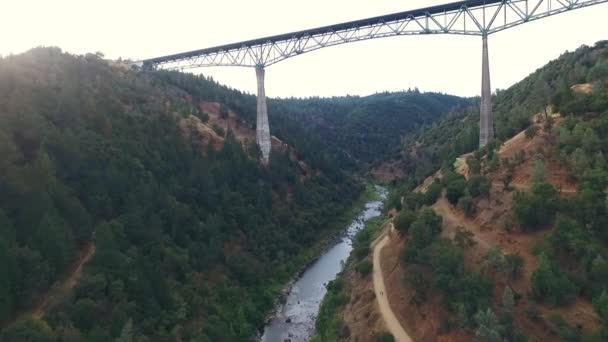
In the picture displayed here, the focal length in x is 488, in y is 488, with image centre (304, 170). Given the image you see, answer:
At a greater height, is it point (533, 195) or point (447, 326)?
point (533, 195)

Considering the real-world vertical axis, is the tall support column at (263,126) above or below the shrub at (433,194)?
above

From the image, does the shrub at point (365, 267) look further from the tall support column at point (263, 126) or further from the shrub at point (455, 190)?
the tall support column at point (263, 126)

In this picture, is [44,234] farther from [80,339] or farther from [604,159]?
[604,159]

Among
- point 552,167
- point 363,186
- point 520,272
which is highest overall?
point 552,167

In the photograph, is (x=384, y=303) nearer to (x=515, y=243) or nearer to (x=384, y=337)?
(x=384, y=337)

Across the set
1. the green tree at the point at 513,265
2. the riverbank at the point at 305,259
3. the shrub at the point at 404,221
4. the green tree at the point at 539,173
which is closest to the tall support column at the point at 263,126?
the riverbank at the point at 305,259

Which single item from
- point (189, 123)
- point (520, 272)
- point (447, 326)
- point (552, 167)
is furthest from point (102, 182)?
point (552, 167)

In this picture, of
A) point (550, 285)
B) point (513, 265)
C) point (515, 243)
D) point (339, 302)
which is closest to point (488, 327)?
point (550, 285)

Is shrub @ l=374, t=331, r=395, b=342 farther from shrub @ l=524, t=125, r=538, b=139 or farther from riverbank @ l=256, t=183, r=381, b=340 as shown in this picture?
shrub @ l=524, t=125, r=538, b=139
